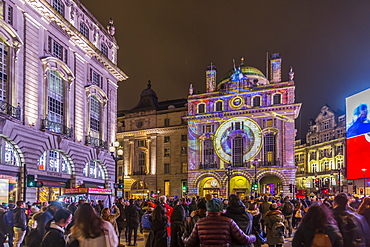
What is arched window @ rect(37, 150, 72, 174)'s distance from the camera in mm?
28797

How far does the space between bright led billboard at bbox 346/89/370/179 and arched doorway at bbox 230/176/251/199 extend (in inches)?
968

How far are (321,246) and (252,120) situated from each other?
198ft

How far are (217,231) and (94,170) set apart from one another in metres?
32.3

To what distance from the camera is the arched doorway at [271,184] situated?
63.3m

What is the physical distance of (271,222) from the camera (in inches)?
499

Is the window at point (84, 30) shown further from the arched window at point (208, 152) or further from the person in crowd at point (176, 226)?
the arched window at point (208, 152)

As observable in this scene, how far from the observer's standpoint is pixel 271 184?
208 feet

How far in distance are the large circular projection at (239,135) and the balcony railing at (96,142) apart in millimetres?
30614

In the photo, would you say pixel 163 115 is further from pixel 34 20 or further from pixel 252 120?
pixel 34 20

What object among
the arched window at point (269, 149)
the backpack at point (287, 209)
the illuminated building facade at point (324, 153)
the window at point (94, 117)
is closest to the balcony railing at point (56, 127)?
the window at point (94, 117)

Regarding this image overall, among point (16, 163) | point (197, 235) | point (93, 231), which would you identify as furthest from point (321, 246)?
point (16, 163)

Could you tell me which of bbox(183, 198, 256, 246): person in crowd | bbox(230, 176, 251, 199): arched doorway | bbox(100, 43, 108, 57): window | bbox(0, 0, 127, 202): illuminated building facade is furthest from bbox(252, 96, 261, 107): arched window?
bbox(183, 198, 256, 246): person in crowd

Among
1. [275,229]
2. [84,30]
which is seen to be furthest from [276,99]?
[275,229]

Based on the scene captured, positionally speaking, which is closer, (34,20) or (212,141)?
(34,20)
